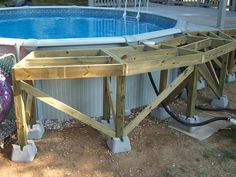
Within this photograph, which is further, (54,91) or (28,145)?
(54,91)

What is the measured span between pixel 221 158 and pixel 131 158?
39.2 inches

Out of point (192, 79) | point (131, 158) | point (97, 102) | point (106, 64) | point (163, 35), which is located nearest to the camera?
point (106, 64)

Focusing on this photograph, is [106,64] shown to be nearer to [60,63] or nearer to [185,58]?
[60,63]

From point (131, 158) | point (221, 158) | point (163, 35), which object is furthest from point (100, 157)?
point (163, 35)

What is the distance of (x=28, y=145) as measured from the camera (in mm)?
3436

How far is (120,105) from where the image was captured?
3.45 meters

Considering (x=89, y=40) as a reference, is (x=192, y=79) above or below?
below

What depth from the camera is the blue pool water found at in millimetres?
6977

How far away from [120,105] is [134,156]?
61 centimetres

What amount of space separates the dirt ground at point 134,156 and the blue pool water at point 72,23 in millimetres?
3167

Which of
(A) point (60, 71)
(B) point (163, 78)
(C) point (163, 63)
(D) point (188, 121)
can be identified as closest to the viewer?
(A) point (60, 71)

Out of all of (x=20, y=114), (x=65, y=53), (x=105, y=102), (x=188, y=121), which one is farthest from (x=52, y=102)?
(x=188, y=121)

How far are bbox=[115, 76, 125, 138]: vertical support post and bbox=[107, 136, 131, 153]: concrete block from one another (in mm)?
64

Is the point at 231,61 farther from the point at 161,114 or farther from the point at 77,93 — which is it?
the point at 77,93
